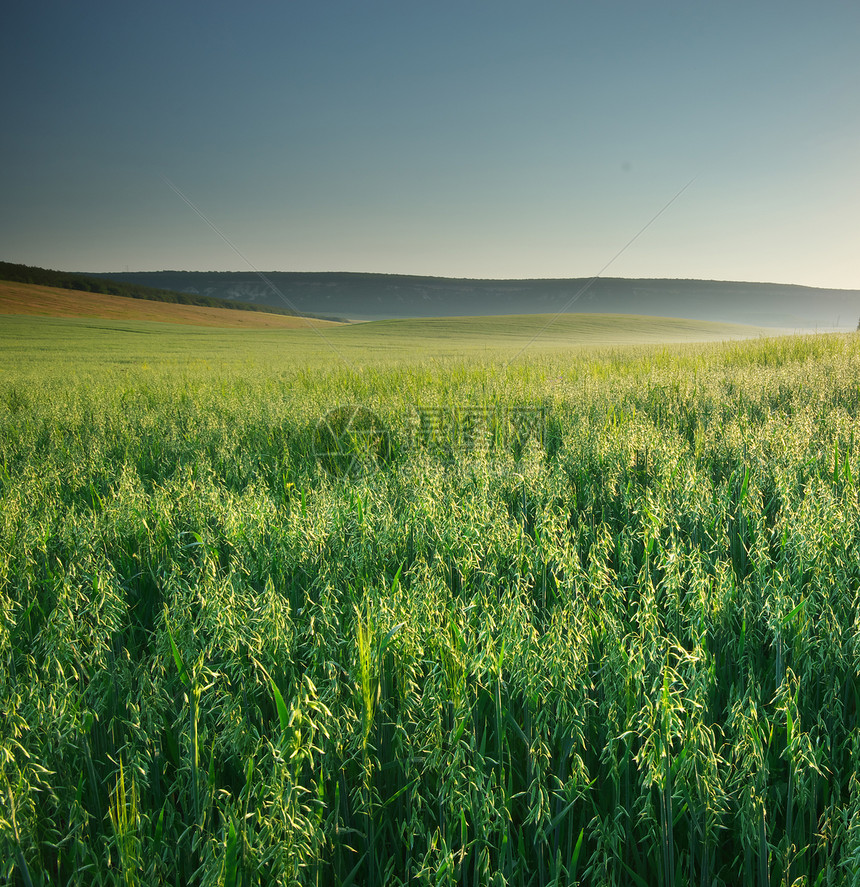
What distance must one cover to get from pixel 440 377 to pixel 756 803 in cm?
723

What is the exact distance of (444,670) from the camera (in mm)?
1191

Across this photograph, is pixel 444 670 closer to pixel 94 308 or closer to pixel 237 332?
pixel 237 332

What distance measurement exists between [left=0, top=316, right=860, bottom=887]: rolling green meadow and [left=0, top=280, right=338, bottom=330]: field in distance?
44.0m

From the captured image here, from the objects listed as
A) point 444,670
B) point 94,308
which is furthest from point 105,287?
point 444,670

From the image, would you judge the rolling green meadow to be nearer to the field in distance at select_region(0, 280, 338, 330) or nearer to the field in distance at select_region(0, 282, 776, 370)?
the field in distance at select_region(0, 282, 776, 370)

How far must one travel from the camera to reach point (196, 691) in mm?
948

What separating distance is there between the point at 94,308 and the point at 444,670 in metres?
57.5

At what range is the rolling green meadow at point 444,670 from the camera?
3.16 ft

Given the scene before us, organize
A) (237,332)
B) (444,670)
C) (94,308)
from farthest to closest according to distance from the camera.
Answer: (94,308)
(237,332)
(444,670)

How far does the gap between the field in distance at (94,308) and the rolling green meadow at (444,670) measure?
44035 millimetres

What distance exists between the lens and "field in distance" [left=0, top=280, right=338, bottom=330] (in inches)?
1651

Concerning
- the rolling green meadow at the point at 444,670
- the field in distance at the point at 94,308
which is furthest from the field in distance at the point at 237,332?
the rolling green meadow at the point at 444,670

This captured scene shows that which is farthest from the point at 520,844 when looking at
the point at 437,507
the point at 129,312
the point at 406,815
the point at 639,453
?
the point at 129,312

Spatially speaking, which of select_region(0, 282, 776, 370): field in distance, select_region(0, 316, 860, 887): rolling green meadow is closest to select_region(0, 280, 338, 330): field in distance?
select_region(0, 282, 776, 370): field in distance
